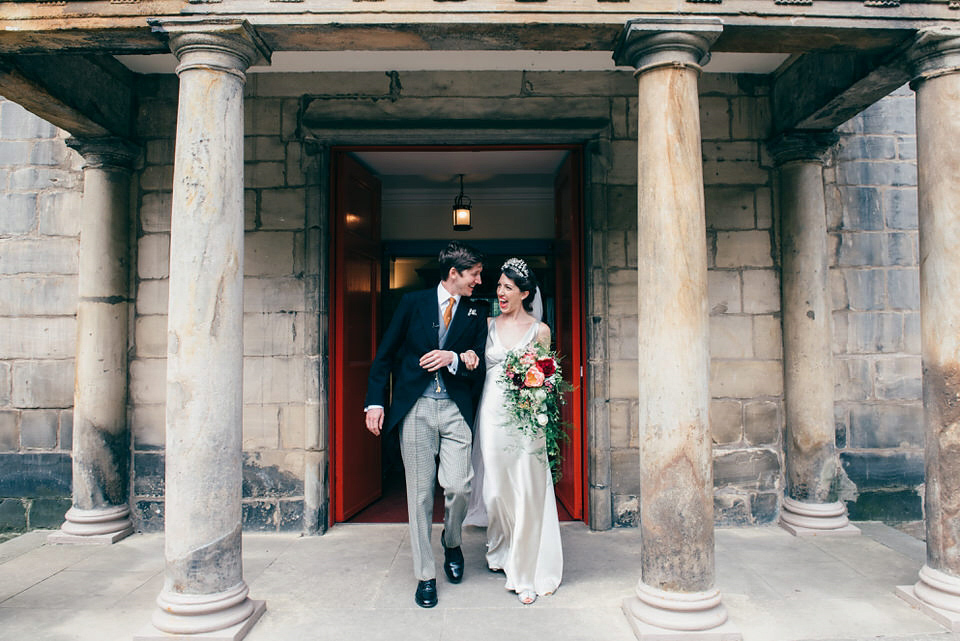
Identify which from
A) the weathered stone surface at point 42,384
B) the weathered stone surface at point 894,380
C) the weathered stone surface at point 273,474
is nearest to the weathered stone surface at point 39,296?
the weathered stone surface at point 42,384

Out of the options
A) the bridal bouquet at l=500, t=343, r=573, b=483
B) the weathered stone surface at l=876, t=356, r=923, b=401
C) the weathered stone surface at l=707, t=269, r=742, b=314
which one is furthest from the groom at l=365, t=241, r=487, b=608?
the weathered stone surface at l=876, t=356, r=923, b=401

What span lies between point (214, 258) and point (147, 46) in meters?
1.31

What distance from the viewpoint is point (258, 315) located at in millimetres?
4883

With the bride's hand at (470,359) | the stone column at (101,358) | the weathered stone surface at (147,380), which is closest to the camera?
the bride's hand at (470,359)

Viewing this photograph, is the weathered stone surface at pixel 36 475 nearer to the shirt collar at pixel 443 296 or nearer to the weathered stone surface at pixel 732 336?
the shirt collar at pixel 443 296

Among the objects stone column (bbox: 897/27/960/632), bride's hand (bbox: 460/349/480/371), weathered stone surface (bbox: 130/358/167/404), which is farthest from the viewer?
weathered stone surface (bbox: 130/358/167/404)

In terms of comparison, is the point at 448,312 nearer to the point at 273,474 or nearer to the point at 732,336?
the point at 273,474

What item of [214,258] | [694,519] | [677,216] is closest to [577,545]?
[694,519]

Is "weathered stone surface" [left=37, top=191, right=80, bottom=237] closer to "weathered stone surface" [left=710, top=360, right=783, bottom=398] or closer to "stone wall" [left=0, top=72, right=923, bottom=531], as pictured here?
"stone wall" [left=0, top=72, right=923, bottom=531]

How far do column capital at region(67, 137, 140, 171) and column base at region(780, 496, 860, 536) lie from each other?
5.77 meters

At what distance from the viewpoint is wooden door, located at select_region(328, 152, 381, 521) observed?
4977 mm

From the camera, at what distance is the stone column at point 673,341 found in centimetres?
320

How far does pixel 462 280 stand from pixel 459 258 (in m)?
0.13

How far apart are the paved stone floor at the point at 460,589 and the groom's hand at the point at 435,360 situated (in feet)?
4.30
